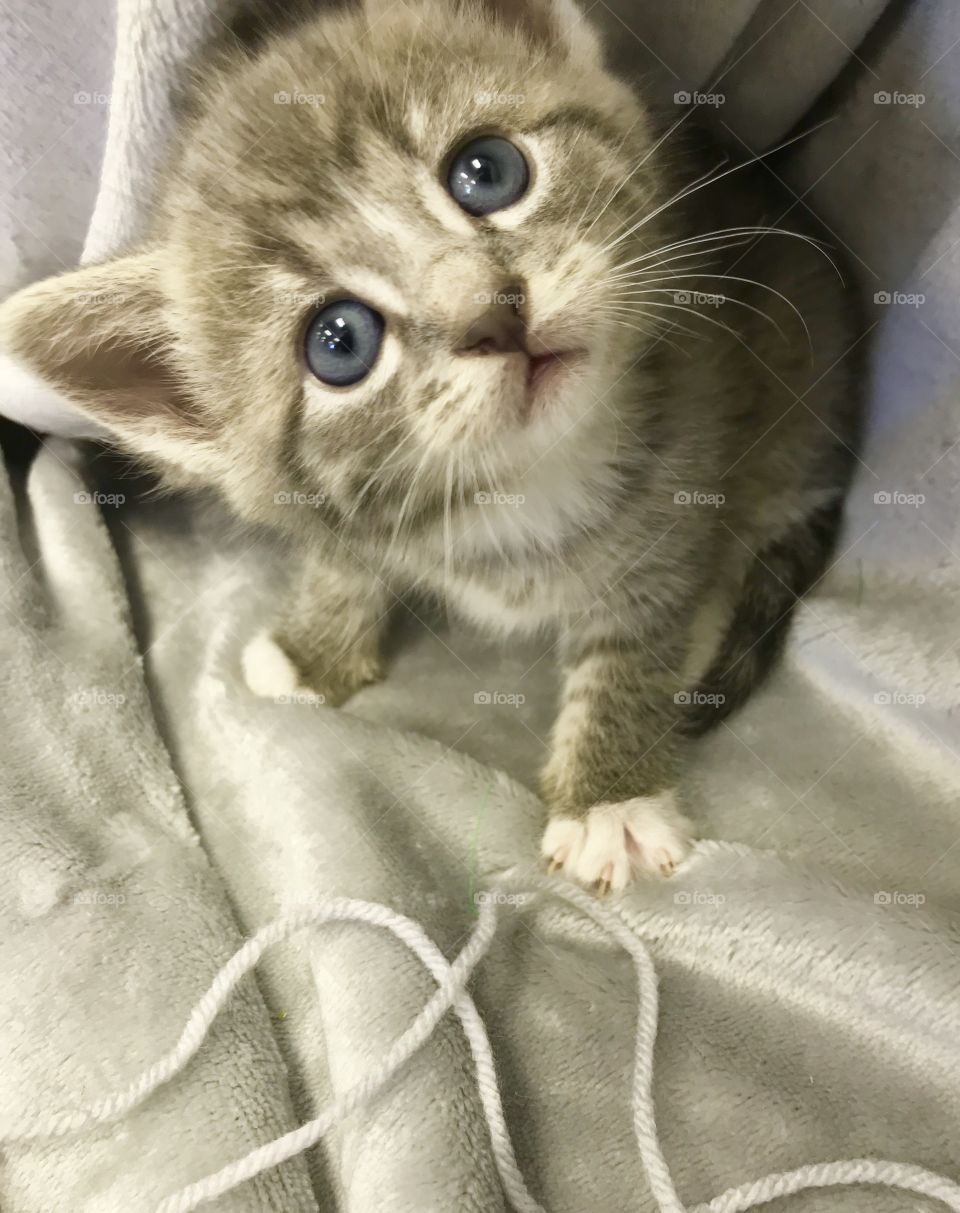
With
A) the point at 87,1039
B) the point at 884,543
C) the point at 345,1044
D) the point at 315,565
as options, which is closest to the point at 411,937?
the point at 345,1044

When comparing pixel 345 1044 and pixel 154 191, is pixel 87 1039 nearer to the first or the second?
pixel 345 1044
